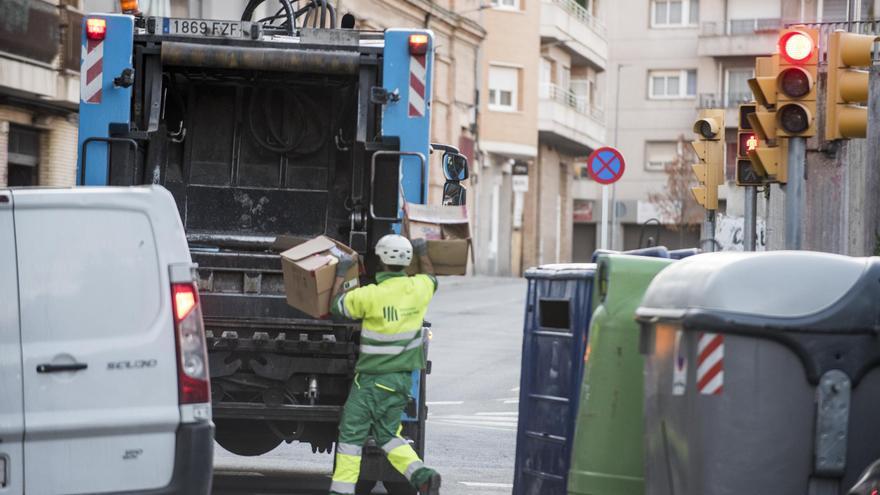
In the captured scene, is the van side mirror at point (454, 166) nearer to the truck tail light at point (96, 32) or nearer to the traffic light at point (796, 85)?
the traffic light at point (796, 85)

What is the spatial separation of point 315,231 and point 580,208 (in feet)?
205

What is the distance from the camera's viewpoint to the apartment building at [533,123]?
5231 centimetres

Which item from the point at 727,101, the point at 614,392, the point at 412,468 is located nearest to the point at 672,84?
the point at 727,101

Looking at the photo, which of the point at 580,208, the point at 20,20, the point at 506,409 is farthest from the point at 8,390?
the point at 580,208

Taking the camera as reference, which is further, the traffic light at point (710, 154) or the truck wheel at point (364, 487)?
the traffic light at point (710, 154)

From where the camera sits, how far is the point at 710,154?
2009 cm

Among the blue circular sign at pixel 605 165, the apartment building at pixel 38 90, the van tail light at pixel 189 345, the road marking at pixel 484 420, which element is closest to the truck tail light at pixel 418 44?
the van tail light at pixel 189 345

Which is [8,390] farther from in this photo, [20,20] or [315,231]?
[20,20]

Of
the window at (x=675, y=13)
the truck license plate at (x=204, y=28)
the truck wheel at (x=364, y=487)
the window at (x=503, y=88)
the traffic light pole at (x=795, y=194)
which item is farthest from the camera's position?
the window at (x=675, y=13)

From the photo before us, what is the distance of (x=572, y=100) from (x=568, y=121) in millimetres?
2298

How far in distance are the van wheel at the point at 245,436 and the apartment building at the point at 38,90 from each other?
1323cm

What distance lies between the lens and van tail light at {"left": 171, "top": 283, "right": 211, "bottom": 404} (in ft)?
24.3

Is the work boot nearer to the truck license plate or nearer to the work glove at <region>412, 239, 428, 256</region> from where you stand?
the work glove at <region>412, 239, 428, 256</region>

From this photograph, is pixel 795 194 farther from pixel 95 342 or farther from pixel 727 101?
pixel 727 101
